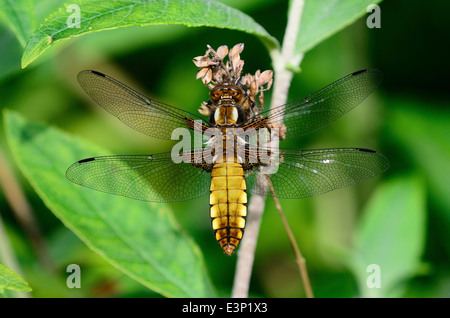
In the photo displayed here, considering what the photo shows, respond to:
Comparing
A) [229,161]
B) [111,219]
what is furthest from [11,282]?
[229,161]

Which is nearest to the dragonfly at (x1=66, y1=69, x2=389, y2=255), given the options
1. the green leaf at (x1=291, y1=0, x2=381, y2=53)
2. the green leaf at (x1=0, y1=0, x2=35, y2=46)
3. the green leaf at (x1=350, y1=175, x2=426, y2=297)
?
the green leaf at (x1=291, y1=0, x2=381, y2=53)

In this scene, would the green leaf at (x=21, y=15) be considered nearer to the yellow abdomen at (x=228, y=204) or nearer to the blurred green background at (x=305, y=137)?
the yellow abdomen at (x=228, y=204)

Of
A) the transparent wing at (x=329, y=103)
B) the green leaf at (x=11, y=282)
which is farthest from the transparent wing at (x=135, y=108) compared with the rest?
the green leaf at (x=11, y=282)

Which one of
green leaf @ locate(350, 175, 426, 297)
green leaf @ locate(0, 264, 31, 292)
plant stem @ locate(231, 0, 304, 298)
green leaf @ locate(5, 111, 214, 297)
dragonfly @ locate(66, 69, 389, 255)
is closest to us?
green leaf @ locate(0, 264, 31, 292)

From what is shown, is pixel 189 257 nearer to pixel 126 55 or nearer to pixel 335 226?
pixel 335 226

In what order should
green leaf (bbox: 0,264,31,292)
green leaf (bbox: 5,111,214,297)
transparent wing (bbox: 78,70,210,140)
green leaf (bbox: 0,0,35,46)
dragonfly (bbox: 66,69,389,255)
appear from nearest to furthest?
green leaf (bbox: 0,264,31,292) < green leaf (bbox: 0,0,35,46) < green leaf (bbox: 5,111,214,297) < dragonfly (bbox: 66,69,389,255) < transparent wing (bbox: 78,70,210,140)

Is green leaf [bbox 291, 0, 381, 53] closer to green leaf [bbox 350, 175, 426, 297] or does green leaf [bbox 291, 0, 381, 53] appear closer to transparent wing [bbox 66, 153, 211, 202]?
transparent wing [bbox 66, 153, 211, 202]

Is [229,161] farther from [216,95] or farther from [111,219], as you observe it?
[111,219]

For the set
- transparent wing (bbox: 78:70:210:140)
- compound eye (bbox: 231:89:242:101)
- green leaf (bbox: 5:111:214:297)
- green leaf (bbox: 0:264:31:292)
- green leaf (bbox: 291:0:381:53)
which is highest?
green leaf (bbox: 291:0:381:53)
